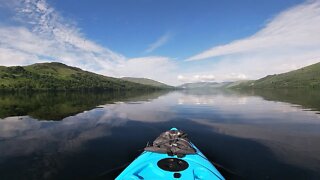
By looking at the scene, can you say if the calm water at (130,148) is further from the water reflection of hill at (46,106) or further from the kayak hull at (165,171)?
the water reflection of hill at (46,106)

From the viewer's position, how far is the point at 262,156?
2248 centimetres

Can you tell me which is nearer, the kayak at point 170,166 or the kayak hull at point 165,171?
the kayak hull at point 165,171

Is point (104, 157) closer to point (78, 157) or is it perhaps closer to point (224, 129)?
point (78, 157)

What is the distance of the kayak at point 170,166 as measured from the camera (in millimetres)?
13252

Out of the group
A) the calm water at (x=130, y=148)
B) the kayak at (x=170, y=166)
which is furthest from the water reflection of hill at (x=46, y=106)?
the kayak at (x=170, y=166)

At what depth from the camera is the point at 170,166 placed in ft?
48.2

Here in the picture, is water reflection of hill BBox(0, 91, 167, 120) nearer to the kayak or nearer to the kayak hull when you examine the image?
the kayak

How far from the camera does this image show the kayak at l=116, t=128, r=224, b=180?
1325 cm

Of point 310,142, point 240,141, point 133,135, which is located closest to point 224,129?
point 240,141

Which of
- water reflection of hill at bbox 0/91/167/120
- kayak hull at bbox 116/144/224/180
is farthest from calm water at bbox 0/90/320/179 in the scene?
water reflection of hill at bbox 0/91/167/120

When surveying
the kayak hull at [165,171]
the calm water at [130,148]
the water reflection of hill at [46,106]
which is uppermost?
the water reflection of hill at [46,106]

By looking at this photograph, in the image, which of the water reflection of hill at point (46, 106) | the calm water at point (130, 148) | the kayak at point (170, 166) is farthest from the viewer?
the water reflection of hill at point (46, 106)

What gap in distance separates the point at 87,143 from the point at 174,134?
10975 millimetres

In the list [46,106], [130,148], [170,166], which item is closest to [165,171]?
[170,166]
